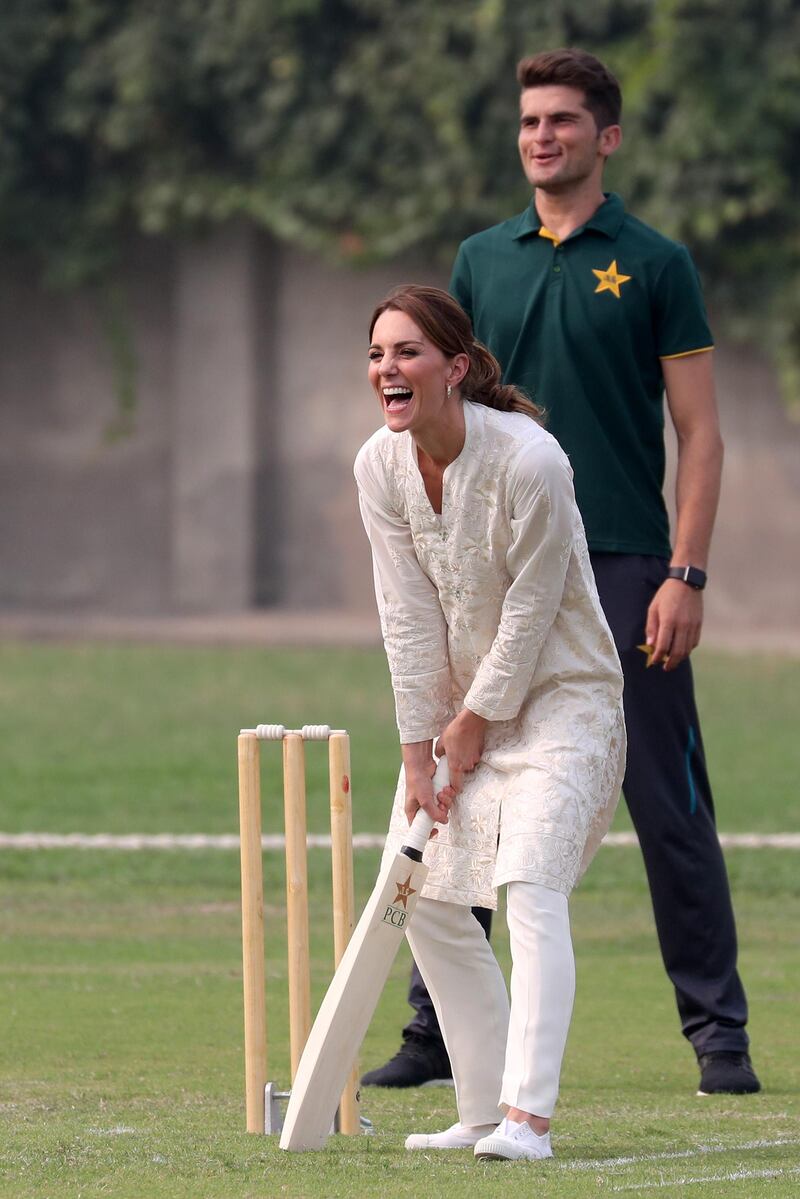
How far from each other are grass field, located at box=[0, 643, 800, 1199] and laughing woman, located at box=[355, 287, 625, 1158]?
36 centimetres

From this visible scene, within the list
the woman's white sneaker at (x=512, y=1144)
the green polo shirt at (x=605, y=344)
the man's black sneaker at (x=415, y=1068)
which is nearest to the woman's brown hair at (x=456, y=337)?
the green polo shirt at (x=605, y=344)

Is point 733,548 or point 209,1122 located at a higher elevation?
point 733,548

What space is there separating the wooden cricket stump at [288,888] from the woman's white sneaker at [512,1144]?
419 millimetres

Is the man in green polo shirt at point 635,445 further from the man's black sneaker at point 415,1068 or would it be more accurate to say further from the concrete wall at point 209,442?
the concrete wall at point 209,442

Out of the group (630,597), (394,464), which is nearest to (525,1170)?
(394,464)

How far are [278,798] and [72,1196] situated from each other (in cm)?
597

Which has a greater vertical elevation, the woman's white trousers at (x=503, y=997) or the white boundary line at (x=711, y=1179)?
the woman's white trousers at (x=503, y=997)

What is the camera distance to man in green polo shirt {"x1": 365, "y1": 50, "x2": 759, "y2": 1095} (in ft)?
14.6

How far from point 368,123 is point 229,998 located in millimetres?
13509

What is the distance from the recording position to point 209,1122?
3893mm

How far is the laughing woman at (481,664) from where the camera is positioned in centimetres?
358

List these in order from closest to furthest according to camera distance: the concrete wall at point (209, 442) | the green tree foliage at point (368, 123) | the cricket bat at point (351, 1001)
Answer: the cricket bat at point (351, 1001) → the green tree foliage at point (368, 123) → the concrete wall at point (209, 442)

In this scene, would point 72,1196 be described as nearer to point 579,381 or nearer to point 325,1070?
point 325,1070

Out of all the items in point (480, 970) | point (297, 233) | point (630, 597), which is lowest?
point (480, 970)
